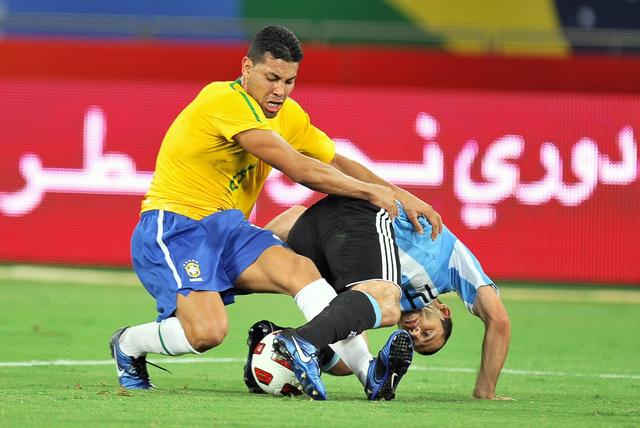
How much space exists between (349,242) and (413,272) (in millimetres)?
396

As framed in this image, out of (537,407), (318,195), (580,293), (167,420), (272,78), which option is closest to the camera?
(167,420)

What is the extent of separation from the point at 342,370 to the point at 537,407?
1.15m

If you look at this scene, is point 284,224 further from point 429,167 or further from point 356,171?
point 429,167

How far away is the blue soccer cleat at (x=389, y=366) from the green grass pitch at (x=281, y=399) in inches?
5.0

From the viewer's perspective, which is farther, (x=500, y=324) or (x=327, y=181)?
(x=500, y=324)

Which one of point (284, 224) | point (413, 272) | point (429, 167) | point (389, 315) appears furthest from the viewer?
point (429, 167)

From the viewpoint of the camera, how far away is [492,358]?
22.8 feet

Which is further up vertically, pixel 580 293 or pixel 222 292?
pixel 222 292

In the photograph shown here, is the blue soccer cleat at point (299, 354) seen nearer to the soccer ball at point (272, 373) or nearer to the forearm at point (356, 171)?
the soccer ball at point (272, 373)

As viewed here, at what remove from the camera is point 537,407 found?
6.42 metres

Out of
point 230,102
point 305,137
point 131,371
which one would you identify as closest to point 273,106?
point 230,102

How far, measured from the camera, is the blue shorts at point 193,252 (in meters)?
7.01

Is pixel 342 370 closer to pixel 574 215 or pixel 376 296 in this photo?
pixel 376 296

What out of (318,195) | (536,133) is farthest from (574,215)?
(318,195)
